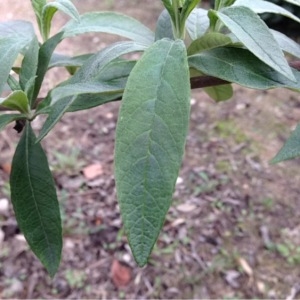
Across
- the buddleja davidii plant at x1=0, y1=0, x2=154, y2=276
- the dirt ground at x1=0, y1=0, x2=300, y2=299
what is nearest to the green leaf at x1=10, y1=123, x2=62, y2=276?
the buddleja davidii plant at x1=0, y1=0, x2=154, y2=276

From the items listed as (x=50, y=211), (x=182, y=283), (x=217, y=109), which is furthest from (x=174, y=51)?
(x=217, y=109)

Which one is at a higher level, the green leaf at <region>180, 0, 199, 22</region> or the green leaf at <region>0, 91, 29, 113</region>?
the green leaf at <region>180, 0, 199, 22</region>

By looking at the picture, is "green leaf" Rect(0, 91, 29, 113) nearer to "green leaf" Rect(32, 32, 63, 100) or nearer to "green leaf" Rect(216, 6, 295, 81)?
"green leaf" Rect(32, 32, 63, 100)

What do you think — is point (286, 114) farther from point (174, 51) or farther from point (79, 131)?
point (174, 51)

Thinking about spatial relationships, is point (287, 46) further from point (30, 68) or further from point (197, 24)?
point (30, 68)

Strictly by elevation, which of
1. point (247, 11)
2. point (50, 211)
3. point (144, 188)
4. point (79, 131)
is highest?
point (247, 11)

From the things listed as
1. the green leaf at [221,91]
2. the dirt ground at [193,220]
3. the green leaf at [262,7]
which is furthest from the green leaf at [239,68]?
the dirt ground at [193,220]

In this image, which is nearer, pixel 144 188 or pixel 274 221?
pixel 144 188
